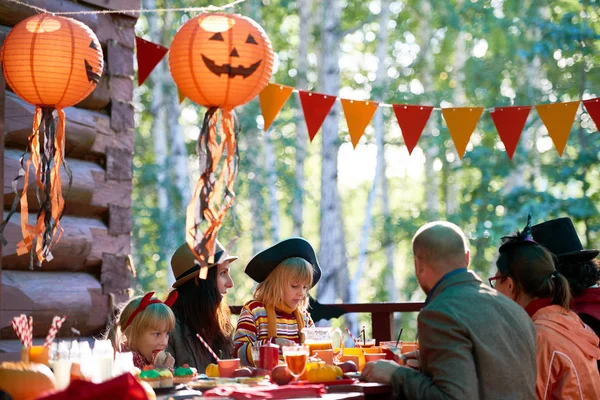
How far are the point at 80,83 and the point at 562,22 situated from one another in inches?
356

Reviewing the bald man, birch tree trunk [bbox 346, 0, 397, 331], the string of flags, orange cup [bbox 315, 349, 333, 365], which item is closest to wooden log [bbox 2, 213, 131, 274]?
the string of flags

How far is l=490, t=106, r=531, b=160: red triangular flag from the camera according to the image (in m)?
6.40

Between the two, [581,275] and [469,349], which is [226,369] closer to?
[469,349]

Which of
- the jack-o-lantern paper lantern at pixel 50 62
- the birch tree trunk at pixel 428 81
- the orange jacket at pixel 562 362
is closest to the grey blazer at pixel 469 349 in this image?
the orange jacket at pixel 562 362

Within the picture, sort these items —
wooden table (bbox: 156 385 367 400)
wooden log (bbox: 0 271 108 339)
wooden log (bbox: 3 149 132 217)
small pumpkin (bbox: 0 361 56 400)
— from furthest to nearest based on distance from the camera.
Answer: wooden log (bbox: 3 149 132 217), wooden log (bbox: 0 271 108 339), wooden table (bbox: 156 385 367 400), small pumpkin (bbox: 0 361 56 400)

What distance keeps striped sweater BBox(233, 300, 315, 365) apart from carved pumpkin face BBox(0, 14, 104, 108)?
147cm

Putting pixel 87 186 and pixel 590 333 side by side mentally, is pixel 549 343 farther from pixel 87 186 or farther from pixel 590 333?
pixel 87 186

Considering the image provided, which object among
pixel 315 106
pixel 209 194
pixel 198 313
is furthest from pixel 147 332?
pixel 315 106

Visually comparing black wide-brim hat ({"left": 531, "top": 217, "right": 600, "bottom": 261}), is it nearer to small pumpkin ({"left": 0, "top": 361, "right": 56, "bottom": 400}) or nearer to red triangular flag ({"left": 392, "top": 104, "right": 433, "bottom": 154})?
red triangular flag ({"left": 392, "top": 104, "right": 433, "bottom": 154})

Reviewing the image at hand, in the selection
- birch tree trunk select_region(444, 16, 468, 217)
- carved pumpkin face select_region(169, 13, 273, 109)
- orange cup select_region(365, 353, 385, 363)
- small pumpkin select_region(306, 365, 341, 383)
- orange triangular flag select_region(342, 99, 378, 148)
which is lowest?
small pumpkin select_region(306, 365, 341, 383)

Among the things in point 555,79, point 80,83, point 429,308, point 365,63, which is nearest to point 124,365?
point 429,308

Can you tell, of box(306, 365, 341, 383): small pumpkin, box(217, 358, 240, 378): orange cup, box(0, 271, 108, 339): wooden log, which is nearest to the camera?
box(306, 365, 341, 383): small pumpkin

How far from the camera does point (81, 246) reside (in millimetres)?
5711

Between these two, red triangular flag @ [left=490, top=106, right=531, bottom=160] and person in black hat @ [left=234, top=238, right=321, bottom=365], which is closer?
person in black hat @ [left=234, top=238, right=321, bottom=365]
